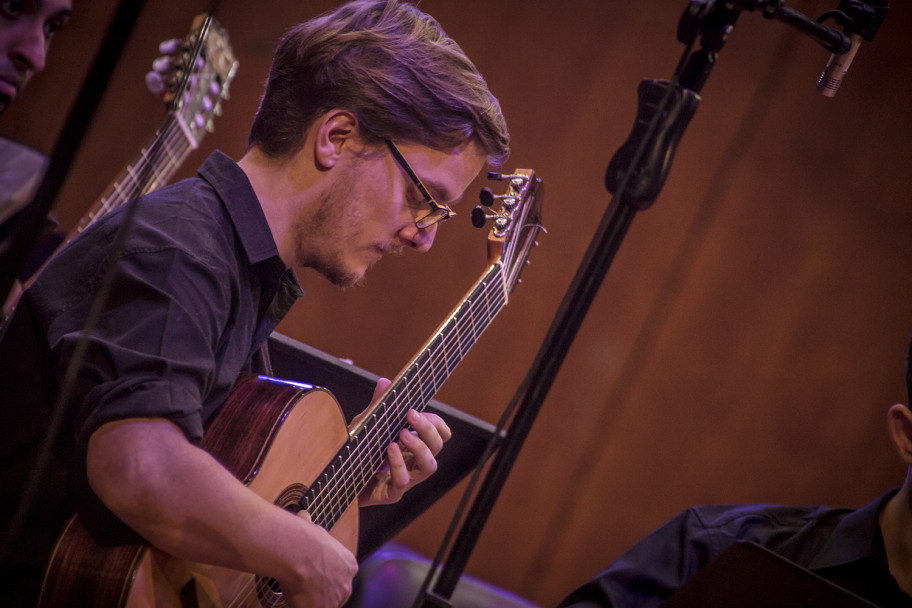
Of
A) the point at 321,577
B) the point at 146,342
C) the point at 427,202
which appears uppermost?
the point at 427,202

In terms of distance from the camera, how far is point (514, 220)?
5.77 ft

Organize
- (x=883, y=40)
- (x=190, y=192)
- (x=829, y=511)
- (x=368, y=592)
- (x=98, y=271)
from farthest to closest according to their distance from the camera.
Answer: (x=883, y=40)
(x=368, y=592)
(x=829, y=511)
(x=190, y=192)
(x=98, y=271)

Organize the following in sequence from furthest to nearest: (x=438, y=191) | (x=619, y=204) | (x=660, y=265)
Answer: (x=660, y=265) → (x=438, y=191) → (x=619, y=204)

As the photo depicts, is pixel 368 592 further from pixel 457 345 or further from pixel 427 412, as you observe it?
pixel 457 345

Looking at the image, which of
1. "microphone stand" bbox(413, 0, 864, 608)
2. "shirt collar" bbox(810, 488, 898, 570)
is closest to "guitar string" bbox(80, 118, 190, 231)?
"microphone stand" bbox(413, 0, 864, 608)

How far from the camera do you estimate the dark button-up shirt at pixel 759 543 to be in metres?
1.67

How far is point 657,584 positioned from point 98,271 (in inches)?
57.0

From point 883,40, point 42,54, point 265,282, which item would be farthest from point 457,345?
point 883,40

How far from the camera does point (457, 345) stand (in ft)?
5.63

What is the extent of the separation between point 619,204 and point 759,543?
4.33 ft

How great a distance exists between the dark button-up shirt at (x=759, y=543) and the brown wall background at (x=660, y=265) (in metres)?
1.00

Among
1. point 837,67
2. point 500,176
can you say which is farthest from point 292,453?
point 837,67

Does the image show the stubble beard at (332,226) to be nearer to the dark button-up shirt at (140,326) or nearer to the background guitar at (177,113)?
the dark button-up shirt at (140,326)

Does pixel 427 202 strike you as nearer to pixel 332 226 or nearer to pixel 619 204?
pixel 332 226
